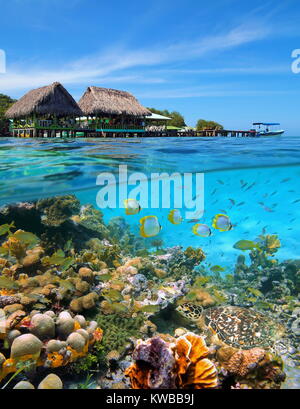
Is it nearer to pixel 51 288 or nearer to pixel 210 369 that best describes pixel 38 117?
pixel 51 288

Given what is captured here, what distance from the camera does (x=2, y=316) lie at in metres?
4.96

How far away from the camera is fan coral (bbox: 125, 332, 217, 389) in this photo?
3.73m

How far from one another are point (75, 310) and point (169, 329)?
220cm

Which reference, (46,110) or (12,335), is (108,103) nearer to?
(46,110)

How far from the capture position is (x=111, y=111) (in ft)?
102

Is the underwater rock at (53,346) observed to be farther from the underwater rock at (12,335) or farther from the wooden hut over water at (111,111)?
the wooden hut over water at (111,111)

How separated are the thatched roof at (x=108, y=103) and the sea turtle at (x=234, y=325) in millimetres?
27244

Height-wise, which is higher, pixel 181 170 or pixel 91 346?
pixel 181 170

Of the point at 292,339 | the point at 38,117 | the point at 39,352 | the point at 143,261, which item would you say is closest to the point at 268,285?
the point at 292,339

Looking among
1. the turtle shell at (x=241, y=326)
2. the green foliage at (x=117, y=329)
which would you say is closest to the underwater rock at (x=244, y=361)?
the turtle shell at (x=241, y=326)

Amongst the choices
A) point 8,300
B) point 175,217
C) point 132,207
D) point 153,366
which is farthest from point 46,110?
point 153,366

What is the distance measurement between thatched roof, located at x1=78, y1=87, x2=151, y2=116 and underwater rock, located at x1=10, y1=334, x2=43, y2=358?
28490 millimetres

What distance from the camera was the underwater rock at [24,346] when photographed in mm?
4332
